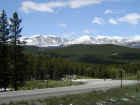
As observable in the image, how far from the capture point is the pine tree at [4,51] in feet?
162

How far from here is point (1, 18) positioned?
50219 mm

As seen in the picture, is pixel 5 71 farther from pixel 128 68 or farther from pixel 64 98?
pixel 128 68

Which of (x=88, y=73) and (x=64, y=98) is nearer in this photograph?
(x=64, y=98)

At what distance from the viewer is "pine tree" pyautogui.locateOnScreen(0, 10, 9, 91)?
162 feet

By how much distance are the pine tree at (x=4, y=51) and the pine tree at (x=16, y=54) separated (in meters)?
1.74

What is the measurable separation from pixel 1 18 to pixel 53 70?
8146cm

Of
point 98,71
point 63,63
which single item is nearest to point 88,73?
point 98,71

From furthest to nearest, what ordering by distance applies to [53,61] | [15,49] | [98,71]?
[98,71] < [53,61] < [15,49]

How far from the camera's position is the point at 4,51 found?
49750 mm

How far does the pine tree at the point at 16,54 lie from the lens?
4819cm

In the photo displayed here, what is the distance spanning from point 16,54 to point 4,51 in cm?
297

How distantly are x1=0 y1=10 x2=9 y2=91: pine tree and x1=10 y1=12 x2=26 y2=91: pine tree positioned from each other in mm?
1737

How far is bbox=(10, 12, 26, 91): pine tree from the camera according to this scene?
48.2 metres

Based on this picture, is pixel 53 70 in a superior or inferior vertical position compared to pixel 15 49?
inferior
